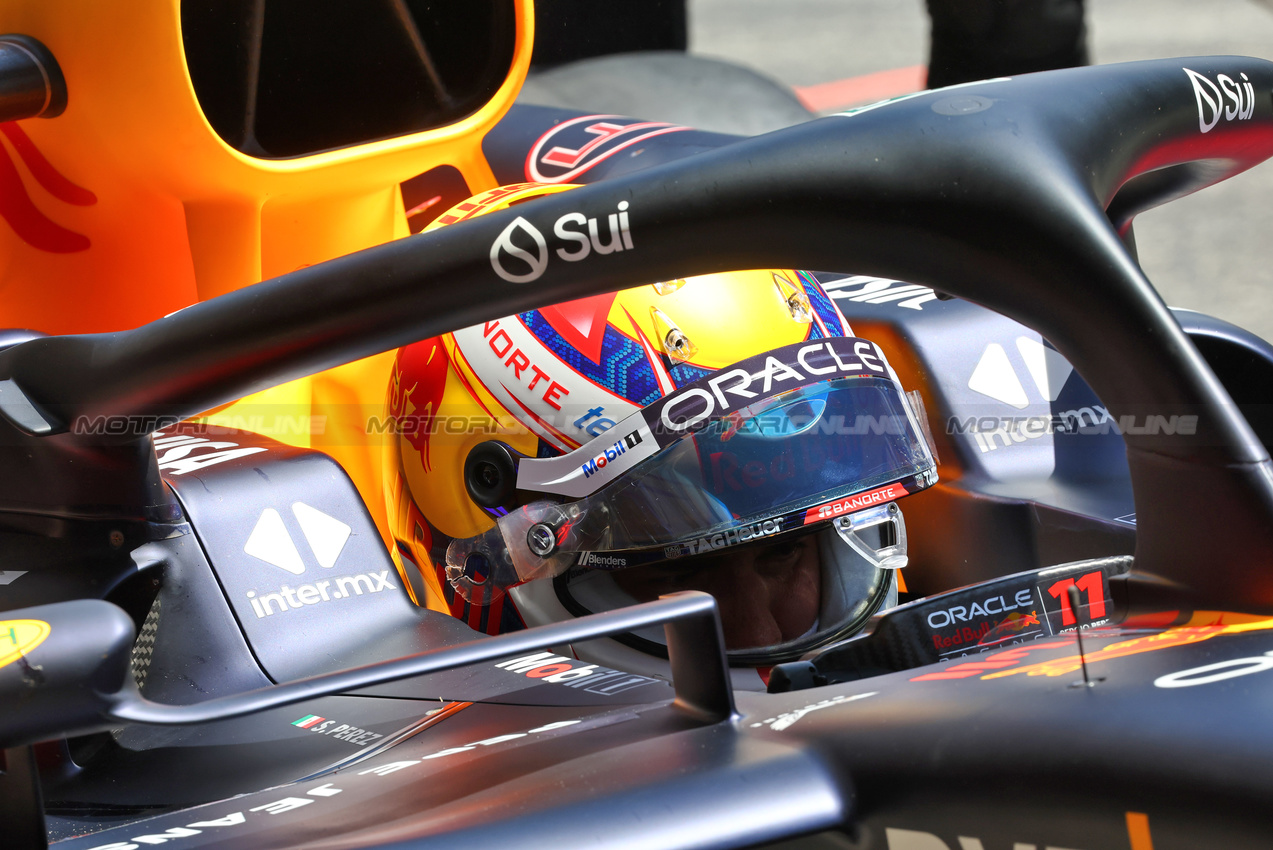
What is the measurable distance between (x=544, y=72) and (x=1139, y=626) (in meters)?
1.87

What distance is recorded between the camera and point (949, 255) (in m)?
0.55

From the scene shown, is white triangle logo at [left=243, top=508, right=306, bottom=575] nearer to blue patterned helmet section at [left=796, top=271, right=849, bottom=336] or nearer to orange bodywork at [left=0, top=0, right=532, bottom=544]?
orange bodywork at [left=0, top=0, right=532, bottom=544]

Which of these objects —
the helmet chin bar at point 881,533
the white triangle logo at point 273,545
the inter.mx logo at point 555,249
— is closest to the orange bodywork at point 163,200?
the white triangle logo at point 273,545

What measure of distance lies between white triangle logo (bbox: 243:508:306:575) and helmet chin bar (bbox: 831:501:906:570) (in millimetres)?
439

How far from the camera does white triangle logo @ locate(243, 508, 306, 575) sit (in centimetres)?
100

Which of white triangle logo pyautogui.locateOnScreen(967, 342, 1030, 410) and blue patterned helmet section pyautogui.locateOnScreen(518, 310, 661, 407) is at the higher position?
blue patterned helmet section pyautogui.locateOnScreen(518, 310, 661, 407)

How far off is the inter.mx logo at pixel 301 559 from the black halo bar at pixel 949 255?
37cm

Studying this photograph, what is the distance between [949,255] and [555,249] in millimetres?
179

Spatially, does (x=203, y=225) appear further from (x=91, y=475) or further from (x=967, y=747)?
(x=967, y=747)

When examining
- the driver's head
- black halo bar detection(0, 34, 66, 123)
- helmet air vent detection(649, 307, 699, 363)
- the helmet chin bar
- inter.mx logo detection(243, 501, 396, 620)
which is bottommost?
the driver's head

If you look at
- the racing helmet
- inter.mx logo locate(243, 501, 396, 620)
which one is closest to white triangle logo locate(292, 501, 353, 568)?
inter.mx logo locate(243, 501, 396, 620)

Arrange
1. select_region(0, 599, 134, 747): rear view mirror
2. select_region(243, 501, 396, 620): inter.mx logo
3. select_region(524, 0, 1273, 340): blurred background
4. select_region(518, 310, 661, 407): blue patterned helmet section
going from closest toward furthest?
select_region(0, 599, 134, 747): rear view mirror < select_region(243, 501, 396, 620): inter.mx logo < select_region(518, 310, 661, 407): blue patterned helmet section < select_region(524, 0, 1273, 340): blurred background

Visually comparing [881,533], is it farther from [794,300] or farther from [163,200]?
[163,200]

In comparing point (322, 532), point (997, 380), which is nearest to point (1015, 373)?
point (997, 380)
